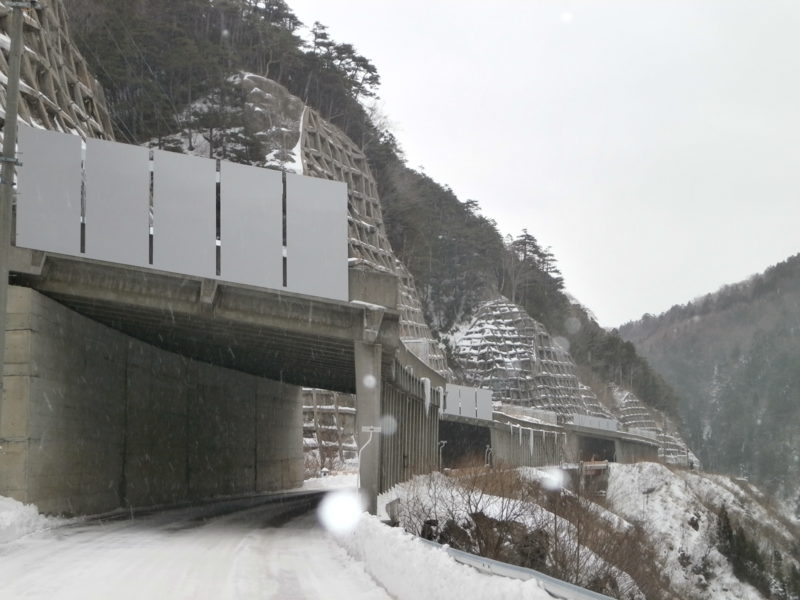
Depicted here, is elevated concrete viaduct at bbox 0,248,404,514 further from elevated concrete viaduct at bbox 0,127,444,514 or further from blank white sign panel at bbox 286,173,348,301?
blank white sign panel at bbox 286,173,348,301

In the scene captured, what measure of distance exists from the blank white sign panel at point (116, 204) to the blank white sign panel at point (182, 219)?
0.29 m

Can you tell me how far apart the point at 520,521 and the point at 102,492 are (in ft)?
39.1

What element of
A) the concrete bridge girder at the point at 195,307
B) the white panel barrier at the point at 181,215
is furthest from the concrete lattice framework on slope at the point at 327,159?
the white panel barrier at the point at 181,215

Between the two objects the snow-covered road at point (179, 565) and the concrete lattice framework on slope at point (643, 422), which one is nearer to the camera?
the snow-covered road at point (179, 565)

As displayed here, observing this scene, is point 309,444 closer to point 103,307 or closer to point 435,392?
point 435,392

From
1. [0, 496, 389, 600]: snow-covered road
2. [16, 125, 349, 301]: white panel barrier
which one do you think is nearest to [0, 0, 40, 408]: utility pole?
[0, 496, 389, 600]: snow-covered road

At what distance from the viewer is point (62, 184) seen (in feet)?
74.2

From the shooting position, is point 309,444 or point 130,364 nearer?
point 130,364

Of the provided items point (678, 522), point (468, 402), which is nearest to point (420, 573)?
point (468, 402)

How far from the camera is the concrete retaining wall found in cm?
2112

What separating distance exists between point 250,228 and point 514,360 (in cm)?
8273

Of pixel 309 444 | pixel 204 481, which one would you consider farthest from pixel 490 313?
pixel 204 481

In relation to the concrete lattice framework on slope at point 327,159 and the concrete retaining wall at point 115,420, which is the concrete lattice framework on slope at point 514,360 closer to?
the concrete lattice framework on slope at point 327,159

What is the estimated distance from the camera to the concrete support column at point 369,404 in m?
24.1
